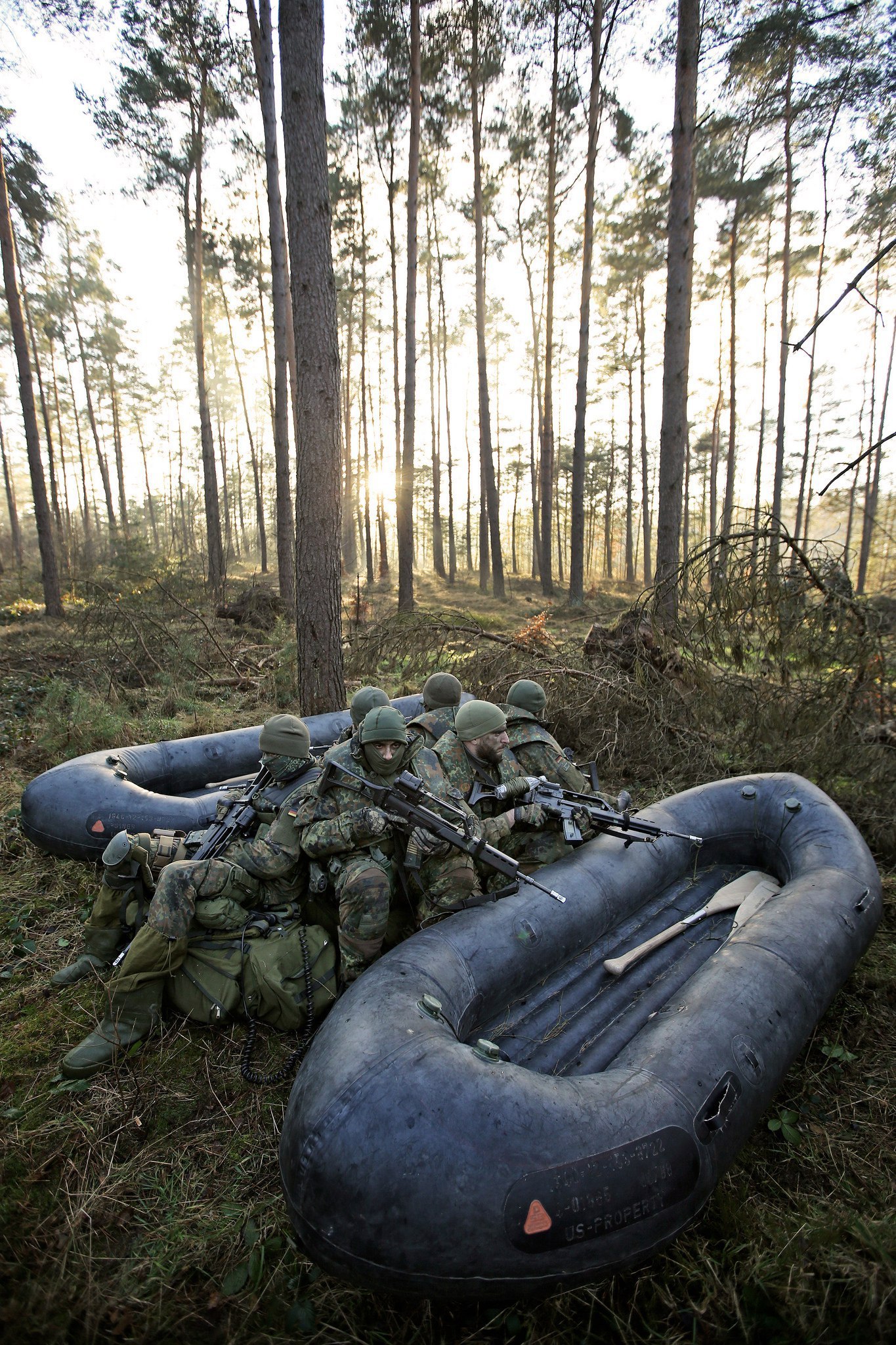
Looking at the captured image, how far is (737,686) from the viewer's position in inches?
233

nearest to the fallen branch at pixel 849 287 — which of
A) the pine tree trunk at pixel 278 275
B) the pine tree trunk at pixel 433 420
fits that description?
the pine tree trunk at pixel 278 275

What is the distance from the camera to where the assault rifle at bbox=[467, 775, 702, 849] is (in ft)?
12.7

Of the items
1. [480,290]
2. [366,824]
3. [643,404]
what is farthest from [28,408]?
[643,404]

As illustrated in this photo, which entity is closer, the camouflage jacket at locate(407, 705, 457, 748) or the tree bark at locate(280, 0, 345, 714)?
the camouflage jacket at locate(407, 705, 457, 748)

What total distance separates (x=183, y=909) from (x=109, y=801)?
1.90 m

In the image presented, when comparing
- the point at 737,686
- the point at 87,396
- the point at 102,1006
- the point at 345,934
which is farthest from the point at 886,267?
the point at 87,396

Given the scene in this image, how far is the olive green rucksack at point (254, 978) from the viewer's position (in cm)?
310

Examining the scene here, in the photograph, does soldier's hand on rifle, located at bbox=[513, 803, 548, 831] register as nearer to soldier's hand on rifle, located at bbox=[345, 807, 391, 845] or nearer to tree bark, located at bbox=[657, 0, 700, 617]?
soldier's hand on rifle, located at bbox=[345, 807, 391, 845]

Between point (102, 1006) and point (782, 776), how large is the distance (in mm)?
4426

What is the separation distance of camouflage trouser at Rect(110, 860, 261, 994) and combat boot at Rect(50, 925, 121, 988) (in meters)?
0.49

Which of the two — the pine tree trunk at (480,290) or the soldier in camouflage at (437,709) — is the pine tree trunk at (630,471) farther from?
the soldier in camouflage at (437,709)

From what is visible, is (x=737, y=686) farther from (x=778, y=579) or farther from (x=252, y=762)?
(x=252, y=762)

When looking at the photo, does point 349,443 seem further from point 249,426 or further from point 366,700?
point 366,700

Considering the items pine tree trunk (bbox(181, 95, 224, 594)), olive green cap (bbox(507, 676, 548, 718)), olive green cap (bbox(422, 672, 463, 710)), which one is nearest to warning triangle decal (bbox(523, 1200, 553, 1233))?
olive green cap (bbox(507, 676, 548, 718))
